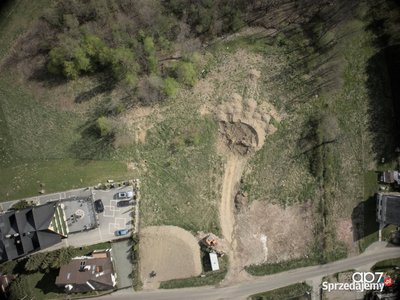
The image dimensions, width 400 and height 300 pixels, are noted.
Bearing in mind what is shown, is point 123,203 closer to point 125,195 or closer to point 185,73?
point 125,195

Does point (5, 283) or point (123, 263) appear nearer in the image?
point (5, 283)

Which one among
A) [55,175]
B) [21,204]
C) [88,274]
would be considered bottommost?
[88,274]

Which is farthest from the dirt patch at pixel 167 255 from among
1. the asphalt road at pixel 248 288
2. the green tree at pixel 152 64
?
the green tree at pixel 152 64

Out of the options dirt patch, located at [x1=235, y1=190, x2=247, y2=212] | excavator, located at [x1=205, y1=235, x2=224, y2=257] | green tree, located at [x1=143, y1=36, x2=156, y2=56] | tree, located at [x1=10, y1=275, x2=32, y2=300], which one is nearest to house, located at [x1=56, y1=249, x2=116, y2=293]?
tree, located at [x1=10, y1=275, x2=32, y2=300]

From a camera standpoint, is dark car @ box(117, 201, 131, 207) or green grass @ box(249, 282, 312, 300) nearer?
green grass @ box(249, 282, 312, 300)

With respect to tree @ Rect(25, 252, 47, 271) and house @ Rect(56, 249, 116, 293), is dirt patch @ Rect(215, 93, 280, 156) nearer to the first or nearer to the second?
house @ Rect(56, 249, 116, 293)

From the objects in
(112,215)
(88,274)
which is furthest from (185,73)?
(88,274)

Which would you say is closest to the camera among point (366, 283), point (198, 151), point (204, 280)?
point (204, 280)

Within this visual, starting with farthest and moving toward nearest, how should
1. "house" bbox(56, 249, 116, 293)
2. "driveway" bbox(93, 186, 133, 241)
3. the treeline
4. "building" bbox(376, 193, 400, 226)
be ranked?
"driveway" bbox(93, 186, 133, 241) < the treeline < "building" bbox(376, 193, 400, 226) < "house" bbox(56, 249, 116, 293)
